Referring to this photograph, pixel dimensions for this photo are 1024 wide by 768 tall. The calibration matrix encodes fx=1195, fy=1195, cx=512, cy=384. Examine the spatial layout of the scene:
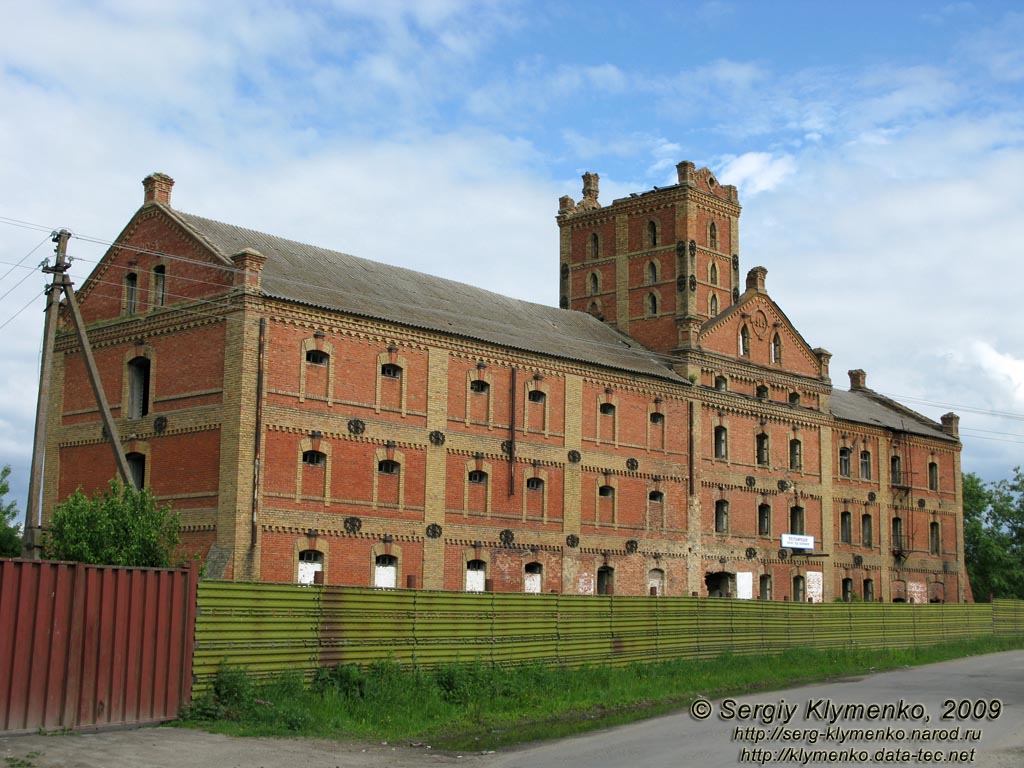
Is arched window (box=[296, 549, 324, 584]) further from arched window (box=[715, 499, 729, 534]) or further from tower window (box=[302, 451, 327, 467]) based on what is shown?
arched window (box=[715, 499, 729, 534])

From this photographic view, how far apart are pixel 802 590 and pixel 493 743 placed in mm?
33504

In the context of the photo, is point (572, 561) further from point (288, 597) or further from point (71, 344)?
point (288, 597)

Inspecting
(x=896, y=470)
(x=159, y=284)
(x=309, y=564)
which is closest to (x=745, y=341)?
(x=896, y=470)

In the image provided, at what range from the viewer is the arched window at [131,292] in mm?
37156

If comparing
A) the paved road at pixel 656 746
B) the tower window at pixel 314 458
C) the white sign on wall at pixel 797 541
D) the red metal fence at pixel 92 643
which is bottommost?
the paved road at pixel 656 746

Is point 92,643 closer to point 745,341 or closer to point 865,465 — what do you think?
point 745,341

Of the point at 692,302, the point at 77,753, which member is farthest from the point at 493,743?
the point at 692,302

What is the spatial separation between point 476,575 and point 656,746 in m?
19.7

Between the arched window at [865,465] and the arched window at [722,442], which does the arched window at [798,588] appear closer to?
the arched window at [722,442]

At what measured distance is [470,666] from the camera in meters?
24.6

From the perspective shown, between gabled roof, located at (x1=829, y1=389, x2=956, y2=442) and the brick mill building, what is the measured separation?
54cm

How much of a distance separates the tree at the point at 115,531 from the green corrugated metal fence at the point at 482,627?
16.8 ft

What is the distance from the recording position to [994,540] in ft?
240

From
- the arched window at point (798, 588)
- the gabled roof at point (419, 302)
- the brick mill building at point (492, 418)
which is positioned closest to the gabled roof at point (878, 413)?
the brick mill building at point (492, 418)
